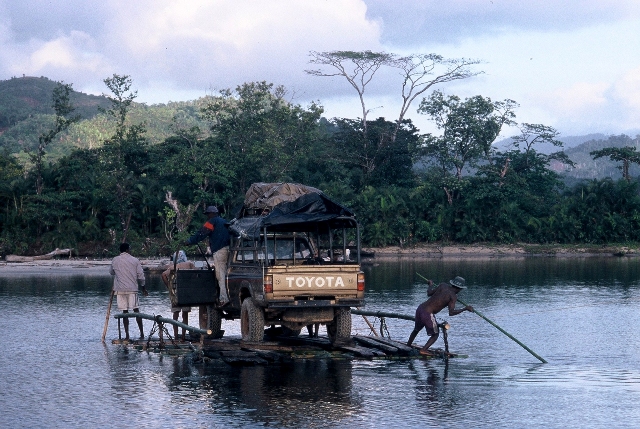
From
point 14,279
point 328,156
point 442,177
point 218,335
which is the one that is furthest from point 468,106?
point 218,335

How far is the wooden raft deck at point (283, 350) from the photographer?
14961 mm

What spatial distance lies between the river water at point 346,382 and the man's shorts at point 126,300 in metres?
0.88

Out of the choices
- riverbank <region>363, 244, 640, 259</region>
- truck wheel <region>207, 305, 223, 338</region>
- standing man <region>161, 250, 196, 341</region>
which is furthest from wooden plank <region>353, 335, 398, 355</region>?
riverbank <region>363, 244, 640, 259</region>

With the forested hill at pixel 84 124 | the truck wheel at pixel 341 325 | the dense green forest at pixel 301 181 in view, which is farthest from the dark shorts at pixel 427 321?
the forested hill at pixel 84 124

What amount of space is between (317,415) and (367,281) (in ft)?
82.6

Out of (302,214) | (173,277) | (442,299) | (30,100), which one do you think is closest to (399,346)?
(442,299)

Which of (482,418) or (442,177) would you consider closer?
(482,418)

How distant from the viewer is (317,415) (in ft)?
35.4

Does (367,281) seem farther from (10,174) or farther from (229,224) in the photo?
(10,174)

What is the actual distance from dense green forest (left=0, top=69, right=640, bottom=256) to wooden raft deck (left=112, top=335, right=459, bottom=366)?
108 ft

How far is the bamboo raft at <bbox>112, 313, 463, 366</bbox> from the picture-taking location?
15.0 metres

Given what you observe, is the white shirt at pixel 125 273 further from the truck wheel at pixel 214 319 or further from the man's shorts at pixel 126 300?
the truck wheel at pixel 214 319

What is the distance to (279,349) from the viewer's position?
15711mm

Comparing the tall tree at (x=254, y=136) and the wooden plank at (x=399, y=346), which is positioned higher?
the tall tree at (x=254, y=136)
